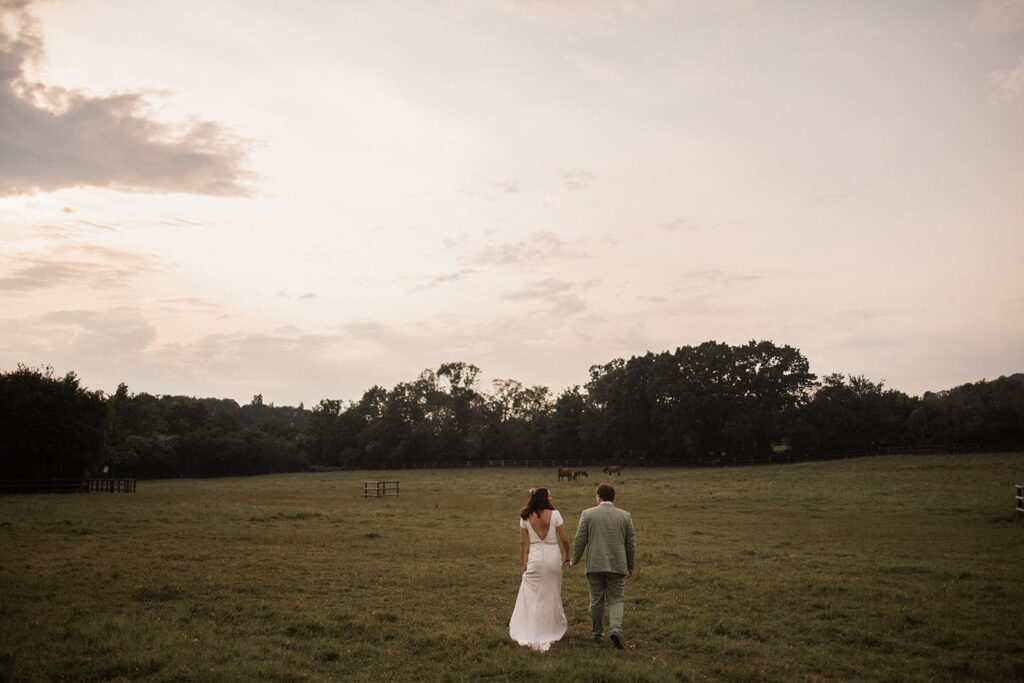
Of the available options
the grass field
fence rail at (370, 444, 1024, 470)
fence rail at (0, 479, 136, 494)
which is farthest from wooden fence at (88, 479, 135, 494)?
fence rail at (370, 444, 1024, 470)

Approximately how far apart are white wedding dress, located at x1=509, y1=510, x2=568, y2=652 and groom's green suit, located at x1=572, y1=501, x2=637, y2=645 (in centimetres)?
37

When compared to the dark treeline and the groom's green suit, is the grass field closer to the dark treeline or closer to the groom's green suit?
the groom's green suit

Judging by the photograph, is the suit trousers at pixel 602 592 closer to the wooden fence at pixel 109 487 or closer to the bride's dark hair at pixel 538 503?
the bride's dark hair at pixel 538 503

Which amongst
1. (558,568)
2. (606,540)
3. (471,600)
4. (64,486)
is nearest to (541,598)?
(558,568)

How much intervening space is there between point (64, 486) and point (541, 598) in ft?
169

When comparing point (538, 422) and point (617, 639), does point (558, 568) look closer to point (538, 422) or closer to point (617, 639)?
point (617, 639)

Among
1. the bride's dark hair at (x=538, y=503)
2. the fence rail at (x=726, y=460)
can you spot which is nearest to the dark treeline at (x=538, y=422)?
the fence rail at (x=726, y=460)

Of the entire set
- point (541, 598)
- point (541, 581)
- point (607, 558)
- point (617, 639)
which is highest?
point (607, 558)

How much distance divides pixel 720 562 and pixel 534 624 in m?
9.04

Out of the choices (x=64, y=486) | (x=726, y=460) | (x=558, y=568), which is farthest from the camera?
(x=726, y=460)

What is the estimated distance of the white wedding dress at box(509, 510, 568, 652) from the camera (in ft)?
32.9

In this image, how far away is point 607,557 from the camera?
9.96 metres

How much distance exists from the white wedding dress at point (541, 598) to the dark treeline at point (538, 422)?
5551 cm

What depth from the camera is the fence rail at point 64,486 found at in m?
48.2
